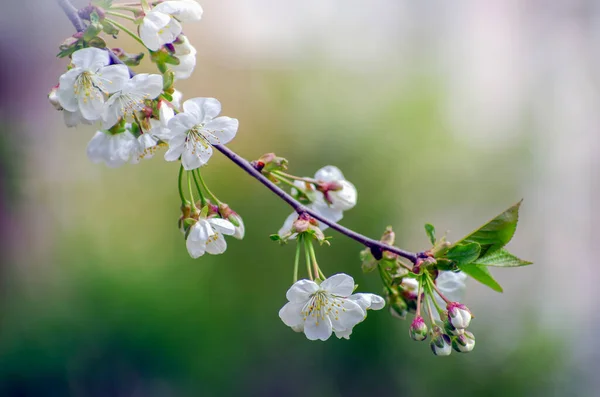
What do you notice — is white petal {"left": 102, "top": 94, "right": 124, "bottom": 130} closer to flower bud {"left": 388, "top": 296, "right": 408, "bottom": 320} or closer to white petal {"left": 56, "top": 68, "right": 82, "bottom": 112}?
white petal {"left": 56, "top": 68, "right": 82, "bottom": 112}

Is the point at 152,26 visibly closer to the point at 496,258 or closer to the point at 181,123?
the point at 181,123

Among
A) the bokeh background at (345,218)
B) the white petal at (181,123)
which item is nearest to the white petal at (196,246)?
the white petal at (181,123)

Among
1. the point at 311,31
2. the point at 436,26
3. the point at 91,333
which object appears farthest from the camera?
the point at 436,26

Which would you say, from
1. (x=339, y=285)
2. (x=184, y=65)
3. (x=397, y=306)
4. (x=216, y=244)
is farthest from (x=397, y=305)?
(x=184, y=65)

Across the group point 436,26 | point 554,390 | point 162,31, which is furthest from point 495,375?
point 162,31

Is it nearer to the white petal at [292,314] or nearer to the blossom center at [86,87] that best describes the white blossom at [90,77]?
the blossom center at [86,87]

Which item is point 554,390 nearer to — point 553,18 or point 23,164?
point 553,18
